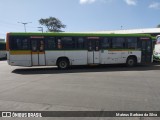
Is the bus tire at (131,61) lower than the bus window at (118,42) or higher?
lower

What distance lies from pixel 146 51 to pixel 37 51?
29.9 feet

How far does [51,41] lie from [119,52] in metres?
5.65

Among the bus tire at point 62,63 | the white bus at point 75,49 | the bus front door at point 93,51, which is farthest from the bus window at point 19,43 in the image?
the bus front door at point 93,51

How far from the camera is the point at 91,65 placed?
20.0 metres

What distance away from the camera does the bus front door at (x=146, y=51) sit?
19859 mm

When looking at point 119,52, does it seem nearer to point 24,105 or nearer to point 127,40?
point 127,40

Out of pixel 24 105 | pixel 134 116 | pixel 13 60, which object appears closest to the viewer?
pixel 134 116

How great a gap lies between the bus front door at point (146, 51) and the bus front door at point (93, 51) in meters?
4.05

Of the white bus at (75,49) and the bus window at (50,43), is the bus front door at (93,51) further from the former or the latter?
the bus window at (50,43)

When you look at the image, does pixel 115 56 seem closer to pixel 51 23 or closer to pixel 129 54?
pixel 129 54

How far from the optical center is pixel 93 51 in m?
18.7

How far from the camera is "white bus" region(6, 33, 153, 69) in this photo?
56.5 feet

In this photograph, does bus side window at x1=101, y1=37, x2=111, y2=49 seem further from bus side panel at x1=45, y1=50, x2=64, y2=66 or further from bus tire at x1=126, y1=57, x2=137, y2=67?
bus side panel at x1=45, y1=50, x2=64, y2=66

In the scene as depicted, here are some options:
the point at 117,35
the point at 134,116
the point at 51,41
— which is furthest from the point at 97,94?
the point at 117,35
